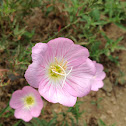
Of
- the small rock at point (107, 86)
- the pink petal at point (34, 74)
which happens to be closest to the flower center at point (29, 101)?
the pink petal at point (34, 74)

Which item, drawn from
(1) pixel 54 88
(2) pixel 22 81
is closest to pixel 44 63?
(1) pixel 54 88

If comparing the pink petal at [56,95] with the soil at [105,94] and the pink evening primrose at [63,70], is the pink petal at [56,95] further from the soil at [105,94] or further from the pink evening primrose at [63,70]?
the soil at [105,94]

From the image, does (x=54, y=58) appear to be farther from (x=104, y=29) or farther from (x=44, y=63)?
(x=104, y=29)

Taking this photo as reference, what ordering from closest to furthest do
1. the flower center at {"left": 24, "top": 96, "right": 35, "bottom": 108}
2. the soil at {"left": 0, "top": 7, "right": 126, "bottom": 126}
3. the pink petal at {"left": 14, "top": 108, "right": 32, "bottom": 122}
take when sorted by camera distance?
the pink petal at {"left": 14, "top": 108, "right": 32, "bottom": 122} → the flower center at {"left": 24, "top": 96, "right": 35, "bottom": 108} → the soil at {"left": 0, "top": 7, "right": 126, "bottom": 126}

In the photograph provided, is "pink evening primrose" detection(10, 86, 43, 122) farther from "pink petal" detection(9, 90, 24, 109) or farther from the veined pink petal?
the veined pink petal

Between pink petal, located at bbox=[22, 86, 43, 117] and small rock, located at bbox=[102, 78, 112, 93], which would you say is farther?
small rock, located at bbox=[102, 78, 112, 93]

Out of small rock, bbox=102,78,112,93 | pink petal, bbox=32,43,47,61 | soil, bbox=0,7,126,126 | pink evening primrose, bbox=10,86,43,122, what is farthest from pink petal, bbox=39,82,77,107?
small rock, bbox=102,78,112,93
